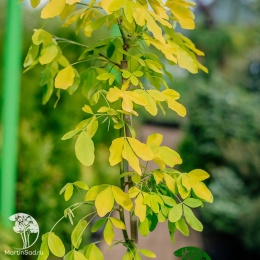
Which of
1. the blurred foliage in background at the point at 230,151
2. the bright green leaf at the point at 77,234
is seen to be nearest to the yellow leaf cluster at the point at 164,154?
the bright green leaf at the point at 77,234

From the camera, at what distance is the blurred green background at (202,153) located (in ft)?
11.6

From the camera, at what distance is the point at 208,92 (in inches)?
268

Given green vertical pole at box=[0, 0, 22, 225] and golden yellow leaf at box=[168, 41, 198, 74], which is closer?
golden yellow leaf at box=[168, 41, 198, 74]

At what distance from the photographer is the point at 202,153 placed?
6.46m

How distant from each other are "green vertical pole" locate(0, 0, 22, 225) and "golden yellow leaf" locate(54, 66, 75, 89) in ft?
6.41

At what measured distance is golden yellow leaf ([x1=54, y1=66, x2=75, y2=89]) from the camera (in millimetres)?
954

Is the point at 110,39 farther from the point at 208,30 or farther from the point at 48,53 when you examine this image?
the point at 208,30

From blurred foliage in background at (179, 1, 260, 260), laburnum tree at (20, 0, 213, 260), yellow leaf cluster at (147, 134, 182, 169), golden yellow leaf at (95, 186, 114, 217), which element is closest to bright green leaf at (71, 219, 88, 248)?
laburnum tree at (20, 0, 213, 260)

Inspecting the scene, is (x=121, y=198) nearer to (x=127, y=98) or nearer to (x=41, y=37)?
(x=127, y=98)

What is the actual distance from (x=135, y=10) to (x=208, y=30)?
14814mm

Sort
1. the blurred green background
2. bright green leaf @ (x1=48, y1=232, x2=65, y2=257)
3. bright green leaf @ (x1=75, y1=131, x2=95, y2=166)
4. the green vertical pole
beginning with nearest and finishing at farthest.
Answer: bright green leaf @ (x1=75, y1=131, x2=95, y2=166) → bright green leaf @ (x1=48, y1=232, x2=65, y2=257) → the green vertical pole → the blurred green background

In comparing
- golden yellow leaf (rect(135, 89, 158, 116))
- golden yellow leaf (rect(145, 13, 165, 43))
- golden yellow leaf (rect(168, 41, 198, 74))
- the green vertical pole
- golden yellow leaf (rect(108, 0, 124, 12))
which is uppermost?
golden yellow leaf (rect(108, 0, 124, 12))

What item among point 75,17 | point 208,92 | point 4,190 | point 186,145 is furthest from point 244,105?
point 75,17

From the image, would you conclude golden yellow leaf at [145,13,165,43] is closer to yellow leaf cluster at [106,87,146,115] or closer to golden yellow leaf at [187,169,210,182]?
yellow leaf cluster at [106,87,146,115]
